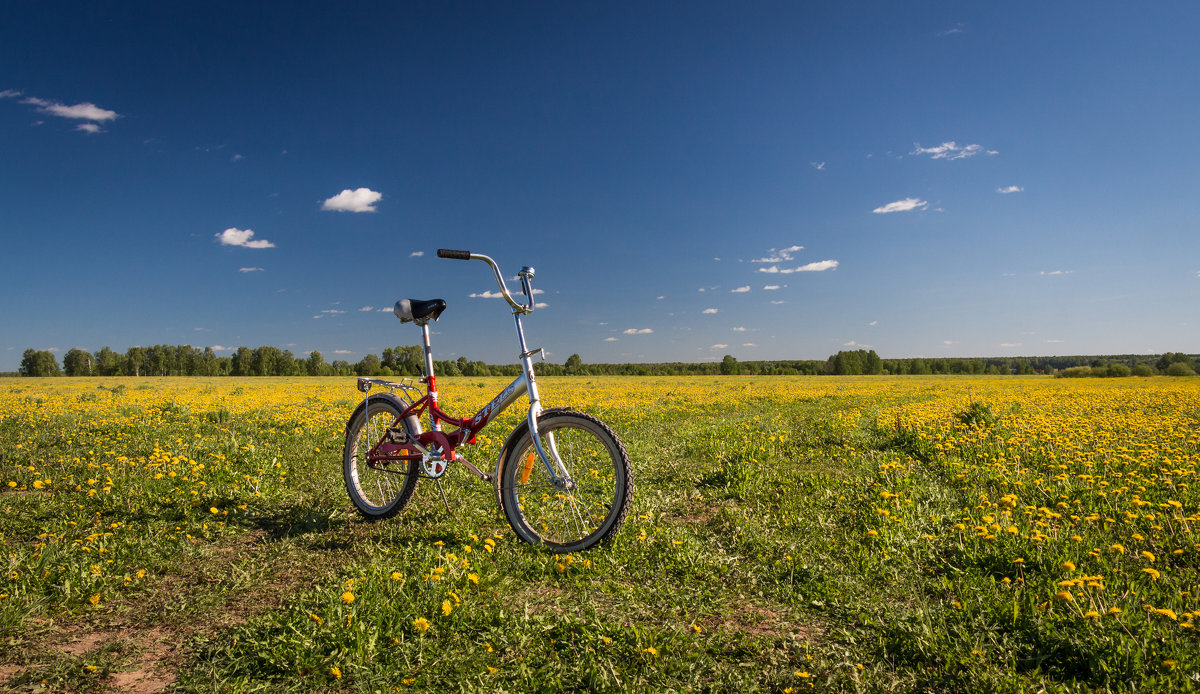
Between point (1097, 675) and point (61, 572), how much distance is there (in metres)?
6.50

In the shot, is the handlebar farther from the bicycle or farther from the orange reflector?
the orange reflector

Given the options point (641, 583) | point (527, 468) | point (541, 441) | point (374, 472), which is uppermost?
point (541, 441)

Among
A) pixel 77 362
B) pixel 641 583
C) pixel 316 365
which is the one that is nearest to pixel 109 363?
pixel 77 362

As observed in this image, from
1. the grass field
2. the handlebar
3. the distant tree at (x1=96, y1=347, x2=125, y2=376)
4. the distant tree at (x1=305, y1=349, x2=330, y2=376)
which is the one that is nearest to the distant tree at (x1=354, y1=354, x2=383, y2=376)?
the distant tree at (x1=305, y1=349, x2=330, y2=376)

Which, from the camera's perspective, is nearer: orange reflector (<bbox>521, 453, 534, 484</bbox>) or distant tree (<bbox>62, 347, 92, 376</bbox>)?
orange reflector (<bbox>521, 453, 534, 484</bbox>)

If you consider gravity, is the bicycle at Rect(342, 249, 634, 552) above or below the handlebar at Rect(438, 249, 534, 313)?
below

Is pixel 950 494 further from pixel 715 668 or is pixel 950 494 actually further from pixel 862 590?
pixel 715 668

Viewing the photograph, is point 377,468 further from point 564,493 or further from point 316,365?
point 316,365

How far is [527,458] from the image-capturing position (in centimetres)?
454

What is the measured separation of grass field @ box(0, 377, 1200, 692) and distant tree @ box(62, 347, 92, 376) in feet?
334

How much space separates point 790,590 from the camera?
11.7 feet

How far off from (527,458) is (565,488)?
1.83 feet

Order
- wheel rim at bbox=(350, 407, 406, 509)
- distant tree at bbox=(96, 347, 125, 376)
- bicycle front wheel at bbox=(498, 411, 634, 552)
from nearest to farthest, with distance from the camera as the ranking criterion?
bicycle front wheel at bbox=(498, 411, 634, 552) → wheel rim at bbox=(350, 407, 406, 509) → distant tree at bbox=(96, 347, 125, 376)

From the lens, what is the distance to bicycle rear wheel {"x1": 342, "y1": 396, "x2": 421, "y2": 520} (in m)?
5.32
